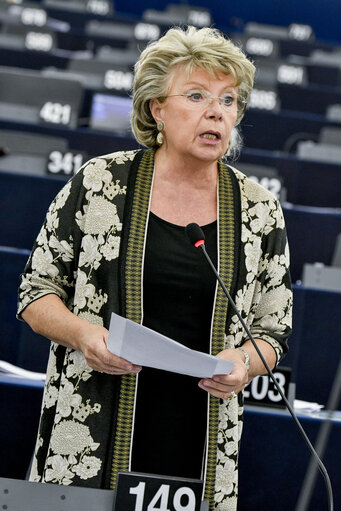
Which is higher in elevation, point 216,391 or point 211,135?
point 211,135

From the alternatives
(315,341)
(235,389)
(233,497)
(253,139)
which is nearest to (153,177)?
(235,389)

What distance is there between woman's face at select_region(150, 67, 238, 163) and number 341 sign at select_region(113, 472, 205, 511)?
563 millimetres

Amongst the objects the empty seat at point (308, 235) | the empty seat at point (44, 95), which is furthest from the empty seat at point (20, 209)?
the empty seat at point (44, 95)

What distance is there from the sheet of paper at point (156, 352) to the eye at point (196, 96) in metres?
0.45

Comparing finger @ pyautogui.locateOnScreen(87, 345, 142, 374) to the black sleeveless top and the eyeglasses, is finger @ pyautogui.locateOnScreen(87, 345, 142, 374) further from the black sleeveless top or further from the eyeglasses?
the eyeglasses

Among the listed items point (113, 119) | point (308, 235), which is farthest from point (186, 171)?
point (113, 119)

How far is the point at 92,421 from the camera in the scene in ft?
5.44

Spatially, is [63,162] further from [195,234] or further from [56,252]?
[195,234]

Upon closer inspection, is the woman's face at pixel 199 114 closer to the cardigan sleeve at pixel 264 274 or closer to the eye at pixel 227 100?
the eye at pixel 227 100

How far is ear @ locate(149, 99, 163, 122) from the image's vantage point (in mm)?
1808

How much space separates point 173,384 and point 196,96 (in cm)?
51

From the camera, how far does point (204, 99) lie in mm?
1737

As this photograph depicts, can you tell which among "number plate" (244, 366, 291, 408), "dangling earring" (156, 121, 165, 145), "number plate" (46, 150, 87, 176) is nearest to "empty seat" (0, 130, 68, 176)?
"number plate" (46, 150, 87, 176)

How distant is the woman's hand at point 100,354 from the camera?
157 cm
